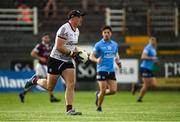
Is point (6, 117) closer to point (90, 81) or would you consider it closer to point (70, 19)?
point (70, 19)

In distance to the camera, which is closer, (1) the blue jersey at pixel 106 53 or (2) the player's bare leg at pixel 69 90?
(2) the player's bare leg at pixel 69 90

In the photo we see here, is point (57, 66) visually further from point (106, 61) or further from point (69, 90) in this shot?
point (106, 61)

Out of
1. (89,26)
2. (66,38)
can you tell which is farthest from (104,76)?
(89,26)

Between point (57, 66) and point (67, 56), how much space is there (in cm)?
37

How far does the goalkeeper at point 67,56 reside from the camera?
17.6 meters

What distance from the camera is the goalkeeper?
693 inches

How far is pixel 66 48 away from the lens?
1777cm

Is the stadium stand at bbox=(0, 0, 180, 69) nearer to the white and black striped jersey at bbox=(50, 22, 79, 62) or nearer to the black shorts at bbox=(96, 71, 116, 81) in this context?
the black shorts at bbox=(96, 71, 116, 81)

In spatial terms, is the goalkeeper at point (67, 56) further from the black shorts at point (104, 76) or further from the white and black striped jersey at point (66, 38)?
the black shorts at point (104, 76)

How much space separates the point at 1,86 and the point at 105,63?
13.8m

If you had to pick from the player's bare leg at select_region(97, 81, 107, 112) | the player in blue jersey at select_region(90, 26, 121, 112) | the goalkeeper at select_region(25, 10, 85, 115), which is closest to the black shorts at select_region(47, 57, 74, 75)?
the goalkeeper at select_region(25, 10, 85, 115)

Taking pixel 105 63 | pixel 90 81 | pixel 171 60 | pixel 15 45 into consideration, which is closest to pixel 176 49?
pixel 171 60

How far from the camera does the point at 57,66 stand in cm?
1792

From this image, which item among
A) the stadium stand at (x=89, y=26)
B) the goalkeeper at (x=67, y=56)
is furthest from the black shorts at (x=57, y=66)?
the stadium stand at (x=89, y=26)
